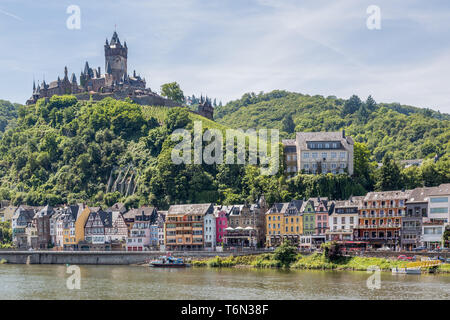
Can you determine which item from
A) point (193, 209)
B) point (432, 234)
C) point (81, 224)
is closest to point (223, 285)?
point (432, 234)

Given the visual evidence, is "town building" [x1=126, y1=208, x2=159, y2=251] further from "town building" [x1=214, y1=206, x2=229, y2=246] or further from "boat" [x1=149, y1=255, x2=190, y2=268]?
"boat" [x1=149, y1=255, x2=190, y2=268]

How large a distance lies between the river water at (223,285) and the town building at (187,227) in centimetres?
2209

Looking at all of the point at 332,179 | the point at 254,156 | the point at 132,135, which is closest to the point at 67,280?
the point at 332,179

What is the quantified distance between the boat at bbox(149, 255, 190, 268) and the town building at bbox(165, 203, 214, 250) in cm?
1259

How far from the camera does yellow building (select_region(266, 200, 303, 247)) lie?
10656cm

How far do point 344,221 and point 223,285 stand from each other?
37.4 metres

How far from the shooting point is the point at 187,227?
372ft

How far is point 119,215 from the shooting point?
12444 centimetres

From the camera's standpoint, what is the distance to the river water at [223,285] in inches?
2486

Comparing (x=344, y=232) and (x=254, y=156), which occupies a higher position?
(x=254, y=156)

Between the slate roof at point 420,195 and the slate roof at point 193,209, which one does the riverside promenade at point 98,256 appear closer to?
the slate roof at point 193,209

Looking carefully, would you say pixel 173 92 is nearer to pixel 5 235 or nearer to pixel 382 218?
pixel 5 235
